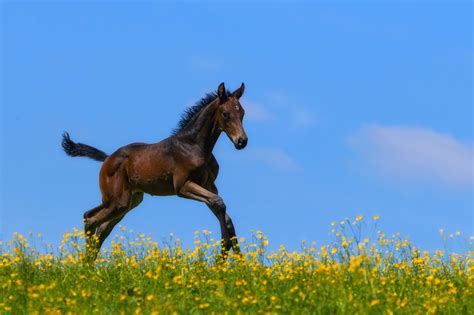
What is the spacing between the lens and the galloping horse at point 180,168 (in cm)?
1173

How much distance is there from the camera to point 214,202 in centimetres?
Answer: 1141

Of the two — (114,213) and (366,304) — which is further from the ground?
(114,213)

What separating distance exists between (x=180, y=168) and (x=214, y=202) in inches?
45.3

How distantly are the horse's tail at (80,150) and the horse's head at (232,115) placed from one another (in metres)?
3.32

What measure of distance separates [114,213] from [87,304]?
5.15 m

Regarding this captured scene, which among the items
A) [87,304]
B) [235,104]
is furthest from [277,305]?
[235,104]

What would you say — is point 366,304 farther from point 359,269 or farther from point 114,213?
point 114,213

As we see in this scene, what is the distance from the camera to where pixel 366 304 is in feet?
24.2

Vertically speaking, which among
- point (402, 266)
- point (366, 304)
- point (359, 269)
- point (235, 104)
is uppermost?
point (235, 104)

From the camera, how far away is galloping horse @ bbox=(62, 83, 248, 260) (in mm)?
11734

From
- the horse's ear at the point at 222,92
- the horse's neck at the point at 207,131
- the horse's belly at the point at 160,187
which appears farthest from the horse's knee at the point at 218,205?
the horse's ear at the point at 222,92

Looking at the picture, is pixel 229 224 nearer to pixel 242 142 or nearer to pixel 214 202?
pixel 214 202

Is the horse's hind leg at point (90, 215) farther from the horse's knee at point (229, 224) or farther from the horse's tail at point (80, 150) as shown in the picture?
the horse's knee at point (229, 224)

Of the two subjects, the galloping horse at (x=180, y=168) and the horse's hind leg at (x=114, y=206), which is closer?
the galloping horse at (x=180, y=168)
